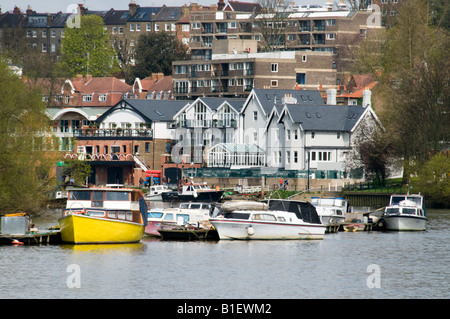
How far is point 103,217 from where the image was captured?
55531 millimetres

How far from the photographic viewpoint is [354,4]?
173750 mm

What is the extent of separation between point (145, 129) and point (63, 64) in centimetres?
5487

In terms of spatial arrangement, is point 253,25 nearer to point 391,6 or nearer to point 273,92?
point 391,6

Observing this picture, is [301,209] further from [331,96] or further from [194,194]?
[331,96]

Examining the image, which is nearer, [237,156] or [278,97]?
[237,156]

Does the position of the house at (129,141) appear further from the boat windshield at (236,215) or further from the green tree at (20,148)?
the boat windshield at (236,215)

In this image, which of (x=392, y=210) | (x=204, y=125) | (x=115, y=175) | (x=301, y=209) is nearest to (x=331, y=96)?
(x=204, y=125)

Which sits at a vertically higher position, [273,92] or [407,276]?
[273,92]

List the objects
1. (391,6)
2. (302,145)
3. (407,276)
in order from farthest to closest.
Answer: (391,6), (302,145), (407,276)

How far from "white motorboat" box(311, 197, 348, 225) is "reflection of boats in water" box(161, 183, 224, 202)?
24555mm

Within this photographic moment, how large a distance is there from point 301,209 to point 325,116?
49.6 m

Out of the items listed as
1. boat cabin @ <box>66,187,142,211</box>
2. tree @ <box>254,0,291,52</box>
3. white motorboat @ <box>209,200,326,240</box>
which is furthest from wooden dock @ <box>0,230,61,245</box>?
tree @ <box>254,0,291,52</box>
